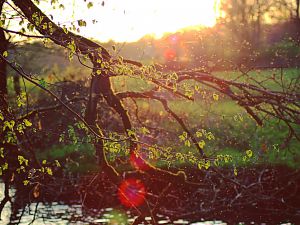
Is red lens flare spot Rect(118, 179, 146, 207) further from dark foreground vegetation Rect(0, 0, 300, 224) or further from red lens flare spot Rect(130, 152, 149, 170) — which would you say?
red lens flare spot Rect(130, 152, 149, 170)

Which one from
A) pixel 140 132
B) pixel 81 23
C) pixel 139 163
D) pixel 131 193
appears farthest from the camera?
pixel 131 193

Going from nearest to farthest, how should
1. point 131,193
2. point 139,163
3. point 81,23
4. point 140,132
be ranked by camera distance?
point 81,23
point 140,132
point 139,163
point 131,193

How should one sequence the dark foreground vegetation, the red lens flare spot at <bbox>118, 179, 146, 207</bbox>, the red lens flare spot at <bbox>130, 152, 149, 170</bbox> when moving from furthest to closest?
the red lens flare spot at <bbox>130, 152, 149, 170</bbox> < the red lens flare spot at <bbox>118, 179, 146, 207</bbox> < the dark foreground vegetation

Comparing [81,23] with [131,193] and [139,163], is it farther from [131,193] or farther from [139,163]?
[131,193]

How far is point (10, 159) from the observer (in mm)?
12516

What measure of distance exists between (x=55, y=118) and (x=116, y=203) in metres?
8.51

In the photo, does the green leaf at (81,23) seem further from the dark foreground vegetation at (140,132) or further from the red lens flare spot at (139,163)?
the red lens flare spot at (139,163)

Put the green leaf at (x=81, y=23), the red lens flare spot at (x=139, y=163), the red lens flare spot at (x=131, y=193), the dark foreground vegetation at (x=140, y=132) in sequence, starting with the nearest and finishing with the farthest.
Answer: the green leaf at (x=81, y=23) < the dark foreground vegetation at (x=140, y=132) < the red lens flare spot at (x=131, y=193) < the red lens flare spot at (x=139, y=163)

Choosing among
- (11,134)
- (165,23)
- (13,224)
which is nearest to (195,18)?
(165,23)

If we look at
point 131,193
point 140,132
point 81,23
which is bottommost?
point 131,193

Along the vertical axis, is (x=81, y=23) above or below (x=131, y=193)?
above

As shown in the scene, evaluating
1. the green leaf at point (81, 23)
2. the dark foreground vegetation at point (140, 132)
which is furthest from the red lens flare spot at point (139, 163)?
the green leaf at point (81, 23)

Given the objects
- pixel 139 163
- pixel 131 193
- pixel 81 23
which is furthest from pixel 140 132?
pixel 81 23

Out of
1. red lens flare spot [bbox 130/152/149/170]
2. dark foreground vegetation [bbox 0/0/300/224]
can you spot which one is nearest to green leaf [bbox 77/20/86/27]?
dark foreground vegetation [bbox 0/0/300/224]
